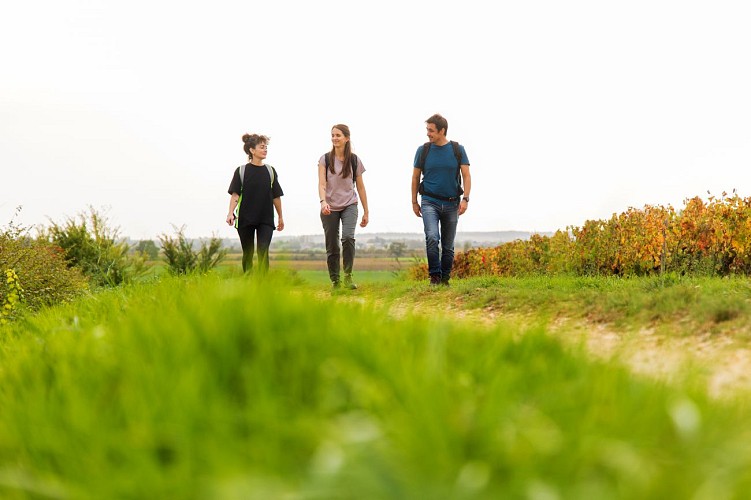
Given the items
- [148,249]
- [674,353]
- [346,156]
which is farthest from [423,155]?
[148,249]

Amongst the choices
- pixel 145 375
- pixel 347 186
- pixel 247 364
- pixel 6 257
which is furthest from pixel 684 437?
pixel 6 257

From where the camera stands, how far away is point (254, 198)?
9.27m

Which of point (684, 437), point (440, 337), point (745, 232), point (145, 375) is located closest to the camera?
point (684, 437)

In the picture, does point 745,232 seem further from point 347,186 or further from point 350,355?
point 350,355

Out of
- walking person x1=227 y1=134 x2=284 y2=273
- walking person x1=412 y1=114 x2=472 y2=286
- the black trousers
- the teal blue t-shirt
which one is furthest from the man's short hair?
the black trousers

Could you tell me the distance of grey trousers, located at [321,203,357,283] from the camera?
10.3 m

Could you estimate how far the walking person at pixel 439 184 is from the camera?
9.98m

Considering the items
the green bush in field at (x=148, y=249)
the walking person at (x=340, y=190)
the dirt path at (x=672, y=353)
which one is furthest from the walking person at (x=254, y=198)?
the green bush in field at (x=148, y=249)

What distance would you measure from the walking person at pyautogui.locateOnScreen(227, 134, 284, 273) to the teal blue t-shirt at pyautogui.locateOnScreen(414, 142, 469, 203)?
2.39 metres

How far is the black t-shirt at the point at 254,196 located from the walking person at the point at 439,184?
248 centimetres

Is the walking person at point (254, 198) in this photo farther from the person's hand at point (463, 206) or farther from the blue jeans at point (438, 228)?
the person's hand at point (463, 206)

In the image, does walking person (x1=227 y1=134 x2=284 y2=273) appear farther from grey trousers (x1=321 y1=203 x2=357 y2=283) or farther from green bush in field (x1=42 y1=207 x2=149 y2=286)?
green bush in field (x1=42 y1=207 x2=149 y2=286)

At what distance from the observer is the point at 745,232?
1099 centimetres

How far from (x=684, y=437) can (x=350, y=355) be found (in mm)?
1336
